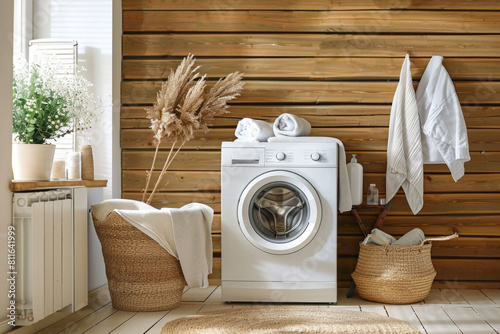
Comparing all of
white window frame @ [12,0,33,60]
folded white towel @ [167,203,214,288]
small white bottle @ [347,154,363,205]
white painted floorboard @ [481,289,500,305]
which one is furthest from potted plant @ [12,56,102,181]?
white painted floorboard @ [481,289,500,305]

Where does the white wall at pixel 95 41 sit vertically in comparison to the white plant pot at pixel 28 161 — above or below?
above

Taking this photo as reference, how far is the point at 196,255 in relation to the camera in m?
2.99

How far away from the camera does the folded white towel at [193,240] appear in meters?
2.90

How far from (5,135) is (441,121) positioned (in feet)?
7.91

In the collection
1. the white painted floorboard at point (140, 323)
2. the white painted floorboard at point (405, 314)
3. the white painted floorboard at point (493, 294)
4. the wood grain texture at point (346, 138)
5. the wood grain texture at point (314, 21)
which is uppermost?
the wood grain texture at point (314, 21)

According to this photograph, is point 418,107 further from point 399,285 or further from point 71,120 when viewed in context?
point 71,120

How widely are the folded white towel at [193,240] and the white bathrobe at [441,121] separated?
1409mm

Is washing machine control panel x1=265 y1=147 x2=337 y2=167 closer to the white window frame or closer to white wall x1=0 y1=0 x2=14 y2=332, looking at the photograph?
white wall x1=0 y1=0 x2=14 y2=332

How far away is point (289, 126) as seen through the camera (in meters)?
3.34

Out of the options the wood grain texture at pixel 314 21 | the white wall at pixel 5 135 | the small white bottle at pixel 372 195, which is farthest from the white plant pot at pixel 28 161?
the small white bottle at pixel 372 195

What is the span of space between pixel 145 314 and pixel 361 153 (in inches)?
65.6

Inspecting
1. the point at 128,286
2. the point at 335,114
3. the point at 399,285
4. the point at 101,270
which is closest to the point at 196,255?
the point at 128,286

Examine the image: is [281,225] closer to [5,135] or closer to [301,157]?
[301,157]

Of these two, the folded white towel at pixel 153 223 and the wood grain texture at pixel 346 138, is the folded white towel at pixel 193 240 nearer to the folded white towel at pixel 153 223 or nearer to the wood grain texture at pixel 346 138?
the folded white towel at pixel 153 223
